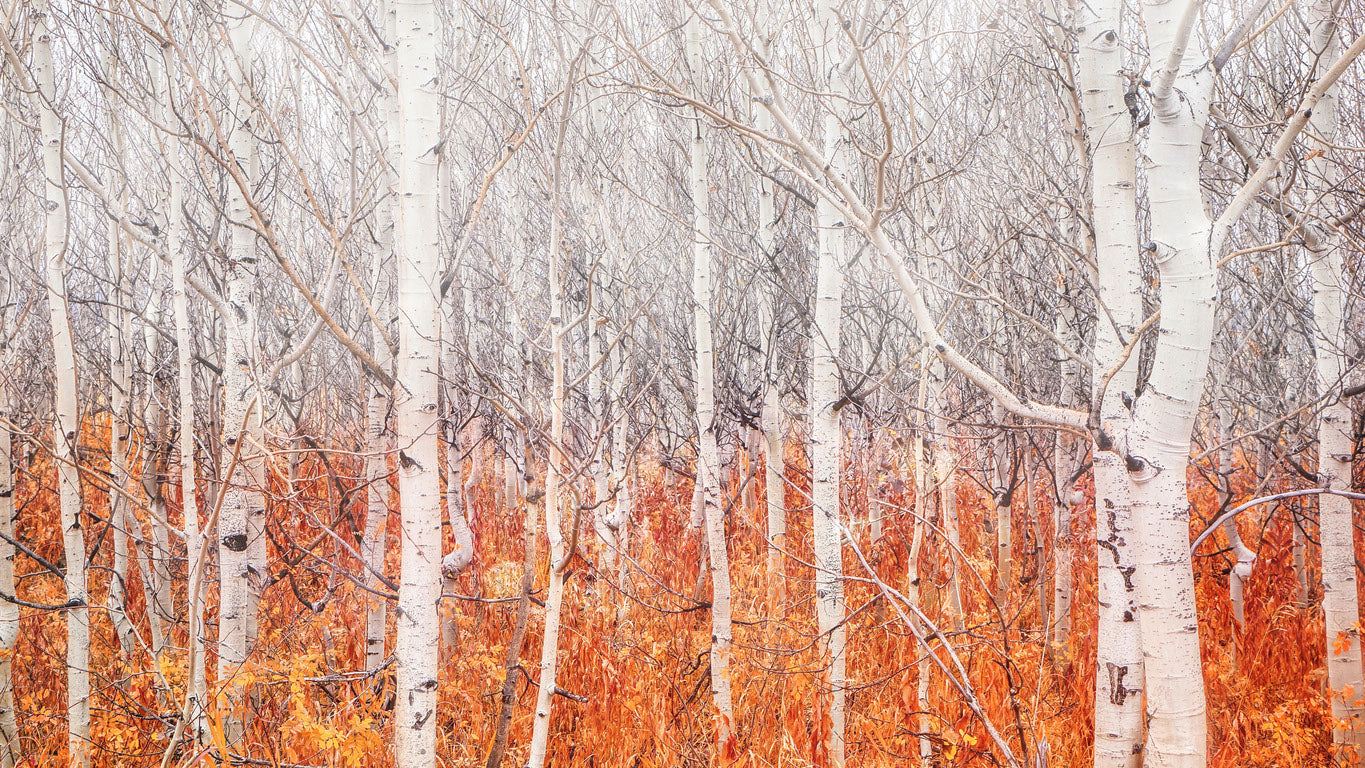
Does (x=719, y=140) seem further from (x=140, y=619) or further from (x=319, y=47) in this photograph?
(x=140, y=619)

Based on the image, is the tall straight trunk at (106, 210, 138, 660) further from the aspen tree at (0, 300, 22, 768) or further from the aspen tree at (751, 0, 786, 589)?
the aspen tree at (751, 0, 786, 589)

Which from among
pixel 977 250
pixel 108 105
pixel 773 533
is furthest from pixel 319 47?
pixel 977 250

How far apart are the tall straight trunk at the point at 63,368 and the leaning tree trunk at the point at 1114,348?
136 inches

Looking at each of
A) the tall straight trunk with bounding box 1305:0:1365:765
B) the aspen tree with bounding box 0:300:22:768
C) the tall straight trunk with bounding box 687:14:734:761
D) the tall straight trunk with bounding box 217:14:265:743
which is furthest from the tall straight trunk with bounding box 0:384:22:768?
the tall straight trunk with bounding box 1305:0:1365:765

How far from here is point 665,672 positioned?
5.20 meters

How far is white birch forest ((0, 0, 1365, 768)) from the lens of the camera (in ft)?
7.88

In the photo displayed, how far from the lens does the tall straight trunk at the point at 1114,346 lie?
7.95 feet

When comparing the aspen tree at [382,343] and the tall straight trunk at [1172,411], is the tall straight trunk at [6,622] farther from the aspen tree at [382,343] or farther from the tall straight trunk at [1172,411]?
the tall straight trunk at [1172,411]

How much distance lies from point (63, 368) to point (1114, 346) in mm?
3913

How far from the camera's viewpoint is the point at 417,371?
2.54m

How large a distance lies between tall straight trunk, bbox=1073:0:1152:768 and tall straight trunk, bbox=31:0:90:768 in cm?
346

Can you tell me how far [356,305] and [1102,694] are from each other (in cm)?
668

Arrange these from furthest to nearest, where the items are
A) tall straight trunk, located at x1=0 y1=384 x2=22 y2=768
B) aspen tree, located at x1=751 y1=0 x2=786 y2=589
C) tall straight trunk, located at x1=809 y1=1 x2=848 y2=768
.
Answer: aspen tree, located at x1=751 y1=0 x2=786 y2=589 → tall straight trunk, located at x1=809 y1=1 x2=848 y2=768 → tall straight trunk, located at x1=0 y1=384 x2=22 y2=768

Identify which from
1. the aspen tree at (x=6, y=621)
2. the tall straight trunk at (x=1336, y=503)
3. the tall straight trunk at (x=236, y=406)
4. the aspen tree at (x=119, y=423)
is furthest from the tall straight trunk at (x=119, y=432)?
the tall straight trunk at (x=1336, y=503)
